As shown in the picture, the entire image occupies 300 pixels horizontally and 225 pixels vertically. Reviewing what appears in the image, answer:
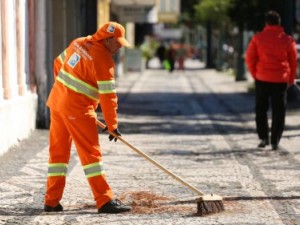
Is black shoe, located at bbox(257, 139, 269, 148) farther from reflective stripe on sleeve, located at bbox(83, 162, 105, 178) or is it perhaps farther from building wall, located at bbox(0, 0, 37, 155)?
reflective stripe on sleeve, located at bbox(83, 162, 105, 178)

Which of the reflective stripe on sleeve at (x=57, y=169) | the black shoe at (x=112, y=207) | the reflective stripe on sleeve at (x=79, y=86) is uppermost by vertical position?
the reflective stripe on sleeve at (x=79, y=86)

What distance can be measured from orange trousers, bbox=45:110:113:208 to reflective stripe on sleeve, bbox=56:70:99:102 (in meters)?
0.20

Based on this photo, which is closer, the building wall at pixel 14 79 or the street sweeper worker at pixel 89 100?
the street sweeper worker at pixel 89 100

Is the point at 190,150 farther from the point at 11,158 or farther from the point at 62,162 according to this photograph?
the point at 62,162

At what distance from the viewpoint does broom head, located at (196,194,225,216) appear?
8180mm

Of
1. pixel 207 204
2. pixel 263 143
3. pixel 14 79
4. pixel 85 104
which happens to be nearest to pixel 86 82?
pixel 85 104

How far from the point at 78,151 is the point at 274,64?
549 cm

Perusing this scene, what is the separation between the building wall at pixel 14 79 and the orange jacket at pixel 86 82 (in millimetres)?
4531

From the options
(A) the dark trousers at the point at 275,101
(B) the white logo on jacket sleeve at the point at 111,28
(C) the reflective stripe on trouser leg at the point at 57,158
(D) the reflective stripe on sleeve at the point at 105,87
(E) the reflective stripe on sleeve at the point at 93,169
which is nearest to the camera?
(D) the reflective stripe on sleeve at the point at 105,87

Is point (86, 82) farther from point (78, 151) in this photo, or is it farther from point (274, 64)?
point (274, 64)

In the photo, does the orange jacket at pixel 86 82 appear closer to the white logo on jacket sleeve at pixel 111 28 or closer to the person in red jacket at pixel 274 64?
the white logo on jacket sleeve at pixel 111 28

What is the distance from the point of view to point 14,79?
48.6 feet

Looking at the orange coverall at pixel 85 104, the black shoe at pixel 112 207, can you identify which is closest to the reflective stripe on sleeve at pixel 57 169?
the orange coverall at pixel 85 104

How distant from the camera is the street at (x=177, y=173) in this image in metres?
8.18
